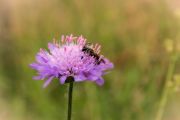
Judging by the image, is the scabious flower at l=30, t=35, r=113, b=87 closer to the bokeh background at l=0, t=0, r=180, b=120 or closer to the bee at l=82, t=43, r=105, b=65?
the bee at l=82, t=43, r=105, b=65

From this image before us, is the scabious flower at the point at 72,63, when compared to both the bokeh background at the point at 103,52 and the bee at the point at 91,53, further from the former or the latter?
the bokeh background at the point at 103,52

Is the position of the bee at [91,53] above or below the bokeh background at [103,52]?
below

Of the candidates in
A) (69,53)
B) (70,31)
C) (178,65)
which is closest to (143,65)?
(178,65)

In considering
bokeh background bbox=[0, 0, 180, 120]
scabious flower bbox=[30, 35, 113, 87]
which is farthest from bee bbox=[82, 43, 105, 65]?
bokeh background bbox=[0, 0, 180, 120]

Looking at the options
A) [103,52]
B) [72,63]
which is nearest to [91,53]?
[72,63]

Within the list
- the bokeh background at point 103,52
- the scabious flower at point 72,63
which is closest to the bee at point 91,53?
the scabious flower at point 72,63

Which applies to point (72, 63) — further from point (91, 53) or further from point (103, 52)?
point (103, 52)
